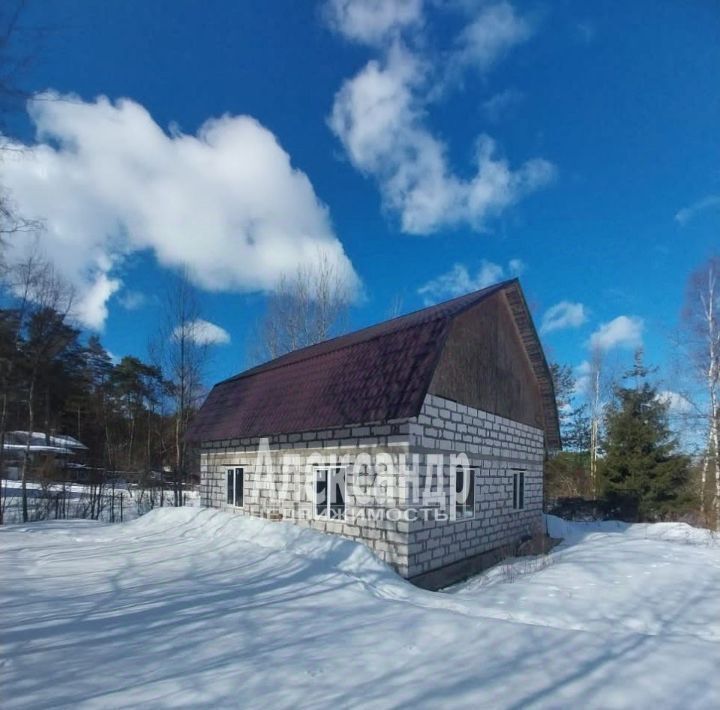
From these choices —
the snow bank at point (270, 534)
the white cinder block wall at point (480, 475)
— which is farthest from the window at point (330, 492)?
the white cinder block wall at point (480, 475)

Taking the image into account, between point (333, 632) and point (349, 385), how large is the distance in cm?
474

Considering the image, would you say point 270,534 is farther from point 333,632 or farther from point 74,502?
point 74,502

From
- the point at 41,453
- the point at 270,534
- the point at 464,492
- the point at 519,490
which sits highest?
the point at 464,492

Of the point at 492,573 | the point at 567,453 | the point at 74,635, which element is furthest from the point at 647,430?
the point at 74,635

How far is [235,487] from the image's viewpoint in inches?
454

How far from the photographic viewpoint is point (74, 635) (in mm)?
4352

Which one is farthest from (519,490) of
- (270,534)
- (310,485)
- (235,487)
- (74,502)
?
(74,502)

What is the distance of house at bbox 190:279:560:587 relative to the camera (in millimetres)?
7824

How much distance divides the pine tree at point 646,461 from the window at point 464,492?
1176 centimetres

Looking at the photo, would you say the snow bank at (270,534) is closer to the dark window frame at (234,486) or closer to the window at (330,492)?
the window at (330,492)

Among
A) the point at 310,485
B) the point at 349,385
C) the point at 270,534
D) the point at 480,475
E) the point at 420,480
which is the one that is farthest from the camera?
the point at 480,475

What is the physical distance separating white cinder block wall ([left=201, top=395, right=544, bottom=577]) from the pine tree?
23.9 ft

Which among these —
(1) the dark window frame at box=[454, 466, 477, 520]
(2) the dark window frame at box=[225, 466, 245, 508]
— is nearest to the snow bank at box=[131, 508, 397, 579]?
(2) the dark window frame at box=[225, 466, 245, 508]

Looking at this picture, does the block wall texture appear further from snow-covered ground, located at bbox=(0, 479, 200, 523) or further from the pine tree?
the pine tree
